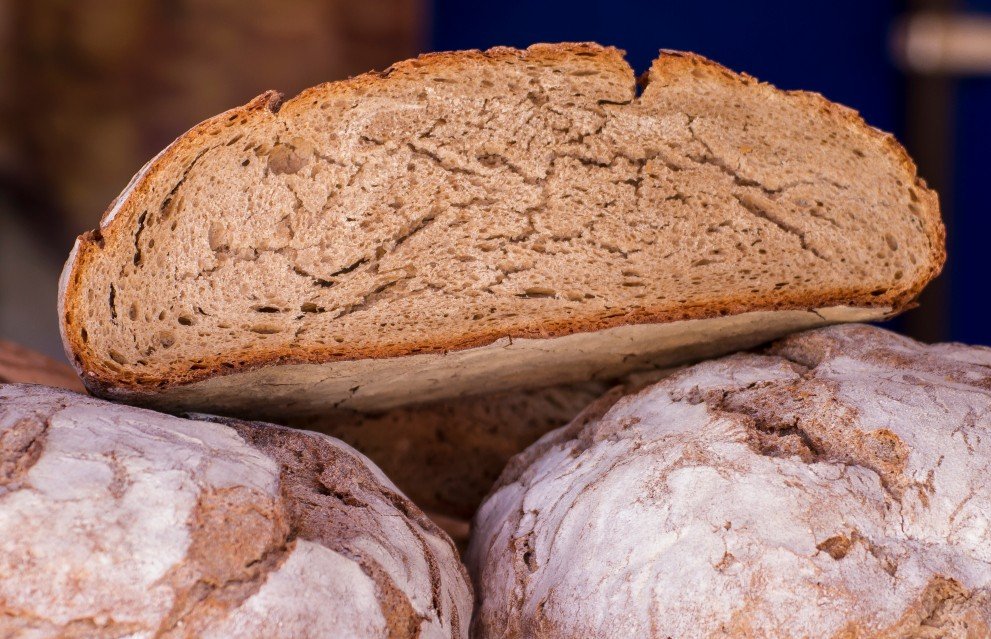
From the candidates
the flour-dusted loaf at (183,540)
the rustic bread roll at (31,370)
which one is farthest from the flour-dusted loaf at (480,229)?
the rustic bread roll at (31,370)

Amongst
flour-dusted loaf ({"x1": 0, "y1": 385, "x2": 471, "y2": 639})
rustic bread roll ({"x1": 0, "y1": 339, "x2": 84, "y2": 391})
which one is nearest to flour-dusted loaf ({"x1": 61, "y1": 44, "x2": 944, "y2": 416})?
flour-dusted loaf ({"x1": 0, "y1": 385, "x2": 471, "y2": 639})

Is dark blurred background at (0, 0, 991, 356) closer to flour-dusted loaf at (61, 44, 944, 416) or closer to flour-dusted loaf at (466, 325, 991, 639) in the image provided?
Answer: flour-dusted loaf at (61, 44, 944, 416)

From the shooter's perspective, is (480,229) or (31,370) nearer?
(480,229)

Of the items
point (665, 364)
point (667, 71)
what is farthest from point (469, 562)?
point (667, 71)

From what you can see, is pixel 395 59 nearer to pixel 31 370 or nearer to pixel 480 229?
pixel 31 370

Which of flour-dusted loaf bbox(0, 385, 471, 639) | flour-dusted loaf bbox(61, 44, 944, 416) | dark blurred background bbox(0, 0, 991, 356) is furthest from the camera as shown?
dark blurred background bbox(0, 0, 991, 356)

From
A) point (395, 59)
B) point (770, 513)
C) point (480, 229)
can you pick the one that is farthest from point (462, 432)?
point (395, 59)
